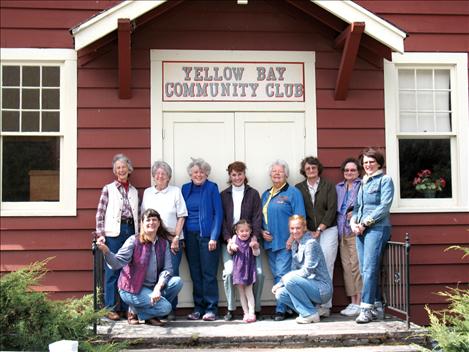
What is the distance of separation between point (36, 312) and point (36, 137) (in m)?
2.92

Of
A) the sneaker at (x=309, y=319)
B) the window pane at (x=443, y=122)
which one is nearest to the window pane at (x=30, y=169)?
the sneaker at (x=309, y=319)

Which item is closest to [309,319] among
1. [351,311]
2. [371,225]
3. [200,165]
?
[351,311]

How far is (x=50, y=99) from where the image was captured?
7.91 m

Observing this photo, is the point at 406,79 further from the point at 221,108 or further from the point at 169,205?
the point at 169,205

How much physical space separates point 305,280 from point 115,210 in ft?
7.36

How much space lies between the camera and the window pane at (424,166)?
8.24 meters

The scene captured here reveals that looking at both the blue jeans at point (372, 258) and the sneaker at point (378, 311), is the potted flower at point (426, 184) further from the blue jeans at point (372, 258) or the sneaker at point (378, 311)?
the sneaker at point (378, 311)

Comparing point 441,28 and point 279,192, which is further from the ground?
point 441,28

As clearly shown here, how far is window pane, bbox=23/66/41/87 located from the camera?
25.9 feet

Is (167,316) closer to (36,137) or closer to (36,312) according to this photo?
(36,312)

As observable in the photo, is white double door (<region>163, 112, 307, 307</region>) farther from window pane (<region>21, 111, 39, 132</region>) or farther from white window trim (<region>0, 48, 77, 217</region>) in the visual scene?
window pane (<region>21, 111, 39, 132</region>)

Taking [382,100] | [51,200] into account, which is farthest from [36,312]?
[382,100]

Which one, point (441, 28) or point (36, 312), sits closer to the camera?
point (36, 312)

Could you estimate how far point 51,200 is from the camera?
786 cm
